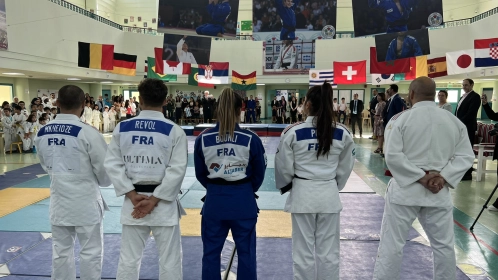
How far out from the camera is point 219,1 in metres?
11.9

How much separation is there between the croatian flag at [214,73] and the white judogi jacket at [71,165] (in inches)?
629

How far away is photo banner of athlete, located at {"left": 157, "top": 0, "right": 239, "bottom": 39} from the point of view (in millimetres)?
11891

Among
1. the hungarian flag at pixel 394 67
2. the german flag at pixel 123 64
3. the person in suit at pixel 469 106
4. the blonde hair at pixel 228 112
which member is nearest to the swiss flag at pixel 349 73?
the hungarian flag at pixel 394 67

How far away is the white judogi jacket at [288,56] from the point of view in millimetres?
22536

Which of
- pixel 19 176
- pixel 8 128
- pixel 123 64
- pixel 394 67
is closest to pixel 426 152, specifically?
pixel 19 176

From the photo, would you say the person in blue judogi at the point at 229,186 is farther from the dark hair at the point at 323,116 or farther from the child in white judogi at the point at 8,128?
the child in white judogi at the point at 8,128

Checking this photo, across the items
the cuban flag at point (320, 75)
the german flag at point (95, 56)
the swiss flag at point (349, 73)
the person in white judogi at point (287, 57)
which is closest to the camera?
the german flag at point (95, 56)

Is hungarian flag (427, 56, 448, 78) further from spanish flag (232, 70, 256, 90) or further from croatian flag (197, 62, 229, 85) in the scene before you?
croatian flag (197, 62, 229, 85)

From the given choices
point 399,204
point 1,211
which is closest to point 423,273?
point 399,204

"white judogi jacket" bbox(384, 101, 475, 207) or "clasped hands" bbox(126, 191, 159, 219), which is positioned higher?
"white judogi jacket" bbox(384, 101, 475, 207)

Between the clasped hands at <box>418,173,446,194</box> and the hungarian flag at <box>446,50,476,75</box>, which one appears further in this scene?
the hungarian flag at <box>446,50,476,75</box>

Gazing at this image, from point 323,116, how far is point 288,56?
20.5 m

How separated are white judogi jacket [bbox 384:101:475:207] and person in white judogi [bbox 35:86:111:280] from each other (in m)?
2.38

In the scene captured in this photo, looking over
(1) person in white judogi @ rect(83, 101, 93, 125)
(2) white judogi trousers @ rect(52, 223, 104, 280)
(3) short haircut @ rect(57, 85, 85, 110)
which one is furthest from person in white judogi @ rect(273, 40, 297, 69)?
(2) white judogi trousers @ rect(52, 223, 104, 280)
